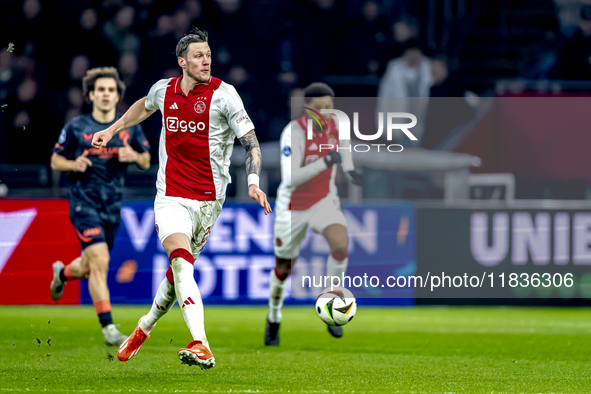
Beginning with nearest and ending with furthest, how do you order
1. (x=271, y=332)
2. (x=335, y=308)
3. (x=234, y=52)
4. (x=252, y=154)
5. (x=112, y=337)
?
(x=252, y=154), (x=335, y=308), (x=112, y=337), (x=271, y=332), (x=234, y=52)

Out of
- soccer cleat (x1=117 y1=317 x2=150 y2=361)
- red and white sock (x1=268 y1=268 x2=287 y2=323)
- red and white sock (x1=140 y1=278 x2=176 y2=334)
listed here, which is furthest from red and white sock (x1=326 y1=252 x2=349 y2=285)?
soccer cleat (x1=117 y1=317 x2=150 y2=361)

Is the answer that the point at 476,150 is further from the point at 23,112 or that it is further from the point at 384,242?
the point at 23,112

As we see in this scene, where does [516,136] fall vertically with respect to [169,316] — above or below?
above

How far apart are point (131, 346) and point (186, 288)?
2.05ft

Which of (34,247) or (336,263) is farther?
(34,247)

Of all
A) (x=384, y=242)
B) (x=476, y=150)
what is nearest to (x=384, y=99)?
(x=476, y=150)

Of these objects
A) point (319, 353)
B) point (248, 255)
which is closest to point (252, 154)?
point (319, 353)

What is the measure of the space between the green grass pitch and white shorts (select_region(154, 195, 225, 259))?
2.79ft

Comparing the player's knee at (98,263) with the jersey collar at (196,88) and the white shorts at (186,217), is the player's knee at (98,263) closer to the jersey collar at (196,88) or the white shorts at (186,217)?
the white shorts at (186,217)

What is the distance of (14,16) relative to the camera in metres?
11.5

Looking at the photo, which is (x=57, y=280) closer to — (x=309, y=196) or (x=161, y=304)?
(x=309, y=196)

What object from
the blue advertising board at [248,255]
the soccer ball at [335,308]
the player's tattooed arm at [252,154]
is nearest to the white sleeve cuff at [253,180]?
the player's tattooed arm at [252,154]

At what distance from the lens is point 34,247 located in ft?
30.4

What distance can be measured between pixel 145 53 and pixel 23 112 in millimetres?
1909
